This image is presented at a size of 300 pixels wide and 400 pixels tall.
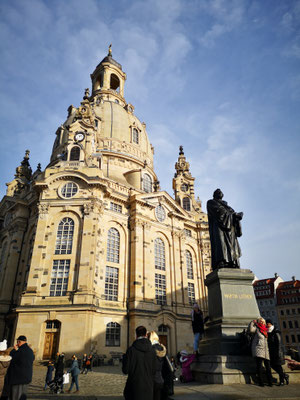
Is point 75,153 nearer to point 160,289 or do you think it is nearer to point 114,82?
point 160,289

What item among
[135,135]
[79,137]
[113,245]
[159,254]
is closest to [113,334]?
[113,245]

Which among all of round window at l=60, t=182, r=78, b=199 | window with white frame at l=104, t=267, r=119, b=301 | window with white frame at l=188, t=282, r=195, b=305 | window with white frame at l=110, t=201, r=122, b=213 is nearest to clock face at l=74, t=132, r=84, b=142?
round window at l=60, t=182, r=78, b=199

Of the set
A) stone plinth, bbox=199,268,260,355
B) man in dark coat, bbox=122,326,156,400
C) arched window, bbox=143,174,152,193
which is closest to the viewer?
man in dark coat, bbox=122,326,156,400

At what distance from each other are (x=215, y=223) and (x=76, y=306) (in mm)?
19494

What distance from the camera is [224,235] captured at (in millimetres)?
Answer: 11492

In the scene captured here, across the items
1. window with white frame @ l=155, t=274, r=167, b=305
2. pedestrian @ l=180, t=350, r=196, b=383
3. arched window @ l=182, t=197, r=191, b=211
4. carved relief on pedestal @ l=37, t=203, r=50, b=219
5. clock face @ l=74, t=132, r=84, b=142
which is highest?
clock face @ l=74, t=132, r=84, b=142

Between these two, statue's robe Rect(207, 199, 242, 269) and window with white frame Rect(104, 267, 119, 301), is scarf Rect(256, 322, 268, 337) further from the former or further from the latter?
window with white frame Rect(104, 267, 119, 301)

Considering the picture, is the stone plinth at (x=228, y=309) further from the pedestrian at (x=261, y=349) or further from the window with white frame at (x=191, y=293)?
the window with white frame at (x=191, y=293)

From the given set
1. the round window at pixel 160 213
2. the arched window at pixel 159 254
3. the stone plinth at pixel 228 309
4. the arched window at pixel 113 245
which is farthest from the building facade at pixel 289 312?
the stone plinth at pixel 228 309

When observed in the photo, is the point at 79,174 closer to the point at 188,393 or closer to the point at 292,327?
the point at 188,393

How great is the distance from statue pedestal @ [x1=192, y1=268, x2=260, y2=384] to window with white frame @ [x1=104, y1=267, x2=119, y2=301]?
21.8 meters

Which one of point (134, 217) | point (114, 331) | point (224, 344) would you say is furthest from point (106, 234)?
point (224, 344)

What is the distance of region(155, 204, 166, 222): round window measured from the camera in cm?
3866

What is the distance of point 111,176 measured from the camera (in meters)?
41.3
